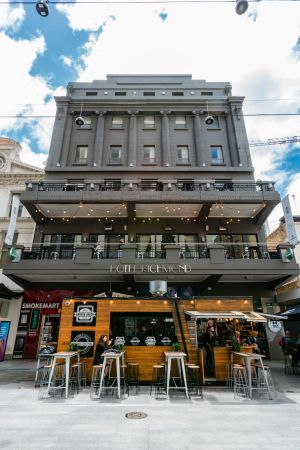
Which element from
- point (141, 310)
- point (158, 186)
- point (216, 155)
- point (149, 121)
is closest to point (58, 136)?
point (149, 121)

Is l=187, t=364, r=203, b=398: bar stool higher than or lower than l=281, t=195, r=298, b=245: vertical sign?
lower

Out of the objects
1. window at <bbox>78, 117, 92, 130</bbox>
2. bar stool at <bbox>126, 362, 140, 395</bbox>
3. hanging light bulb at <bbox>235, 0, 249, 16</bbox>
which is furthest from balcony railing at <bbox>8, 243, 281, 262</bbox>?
hanging light bulb at <bbox>235, 0, 249, 16</bbox>

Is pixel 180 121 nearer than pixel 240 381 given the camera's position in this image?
No

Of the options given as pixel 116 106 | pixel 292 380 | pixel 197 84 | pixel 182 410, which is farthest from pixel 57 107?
pixel 292 380

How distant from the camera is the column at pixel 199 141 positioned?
21141 mm

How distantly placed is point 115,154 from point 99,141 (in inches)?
68.1

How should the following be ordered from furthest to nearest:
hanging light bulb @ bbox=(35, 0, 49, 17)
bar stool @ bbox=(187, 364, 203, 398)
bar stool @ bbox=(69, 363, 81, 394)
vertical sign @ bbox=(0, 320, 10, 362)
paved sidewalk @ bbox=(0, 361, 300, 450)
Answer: vertical sign @ bbox=(0, 320, 10, 362) < bar stool @ bbox=(69, 363, 81, 394) < bar stool @ bbox=(187, 364, 203, 398) < hanging light bulb @ bbox=(35, 0, 49, 17) < paved sidewalk @ bbox=(0, 361, 300, 450)

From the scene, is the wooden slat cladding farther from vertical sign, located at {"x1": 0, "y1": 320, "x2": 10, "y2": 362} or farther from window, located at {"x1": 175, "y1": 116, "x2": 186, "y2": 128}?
window, located at {"x1": 175, "y1": 116, "x2": 186, "y2": 128}

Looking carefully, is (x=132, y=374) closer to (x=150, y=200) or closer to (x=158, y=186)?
(x=150, y=200)

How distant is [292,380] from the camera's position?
452 inches

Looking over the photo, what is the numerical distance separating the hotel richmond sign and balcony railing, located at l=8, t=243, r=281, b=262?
0.68 m

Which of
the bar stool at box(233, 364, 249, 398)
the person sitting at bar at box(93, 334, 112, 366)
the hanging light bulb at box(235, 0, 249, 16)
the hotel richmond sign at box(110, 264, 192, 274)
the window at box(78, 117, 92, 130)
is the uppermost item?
the window at box(78, 117, 92, 130)

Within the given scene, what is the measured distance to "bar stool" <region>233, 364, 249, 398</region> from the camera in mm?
8750

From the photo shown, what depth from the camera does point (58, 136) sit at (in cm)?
2162
